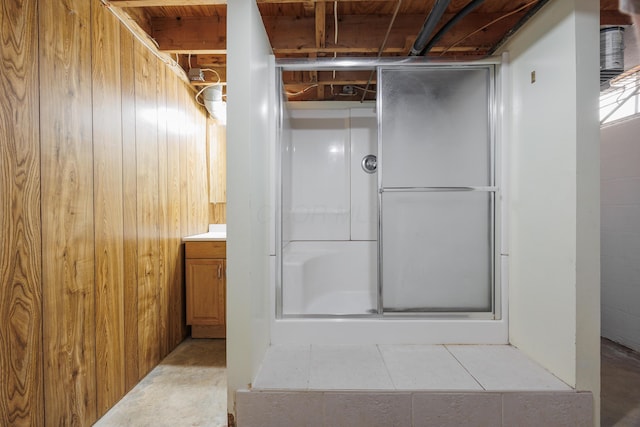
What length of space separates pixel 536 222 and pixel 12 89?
93.9 inches

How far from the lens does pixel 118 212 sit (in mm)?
1697

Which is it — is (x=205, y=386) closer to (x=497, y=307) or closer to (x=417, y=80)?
(x=497, y=307)

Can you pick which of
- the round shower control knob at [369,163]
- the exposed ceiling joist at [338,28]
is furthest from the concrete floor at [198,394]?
the exposed ceiling joist at [338,28]

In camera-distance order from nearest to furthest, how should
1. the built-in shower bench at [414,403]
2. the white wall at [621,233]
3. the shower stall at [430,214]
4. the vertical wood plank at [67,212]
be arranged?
the vertical wood plank at [67,212], the built-in shower bench at [414,403], the shower stall at [430,214], the white wall at [621,233]

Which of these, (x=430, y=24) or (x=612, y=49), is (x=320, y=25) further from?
(x=612, y=49)

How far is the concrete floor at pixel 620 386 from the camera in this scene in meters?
1.53

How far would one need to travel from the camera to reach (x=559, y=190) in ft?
4.79

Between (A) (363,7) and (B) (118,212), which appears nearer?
(B) (118,212)

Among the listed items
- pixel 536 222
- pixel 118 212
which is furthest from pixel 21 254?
pixel 536 222

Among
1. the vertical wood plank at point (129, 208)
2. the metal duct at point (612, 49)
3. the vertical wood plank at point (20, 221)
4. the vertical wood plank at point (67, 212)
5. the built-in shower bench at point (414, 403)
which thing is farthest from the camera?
the vertical wood plank at point (129, 208)

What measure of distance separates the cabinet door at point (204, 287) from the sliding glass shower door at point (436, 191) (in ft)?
4.21

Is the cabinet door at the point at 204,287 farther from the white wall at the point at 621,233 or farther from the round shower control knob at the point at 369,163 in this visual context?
the white wall at the point at 621,233

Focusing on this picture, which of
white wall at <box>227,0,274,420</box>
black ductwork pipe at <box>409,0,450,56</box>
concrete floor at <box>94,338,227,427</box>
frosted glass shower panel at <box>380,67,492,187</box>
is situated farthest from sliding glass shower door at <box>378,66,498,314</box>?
concrete floor at <box>94,338,227,427</box>

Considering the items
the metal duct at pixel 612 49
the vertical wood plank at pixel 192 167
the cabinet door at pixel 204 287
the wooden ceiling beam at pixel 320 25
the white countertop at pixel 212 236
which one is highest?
the wooden ceiling beam at pixel 320 25
